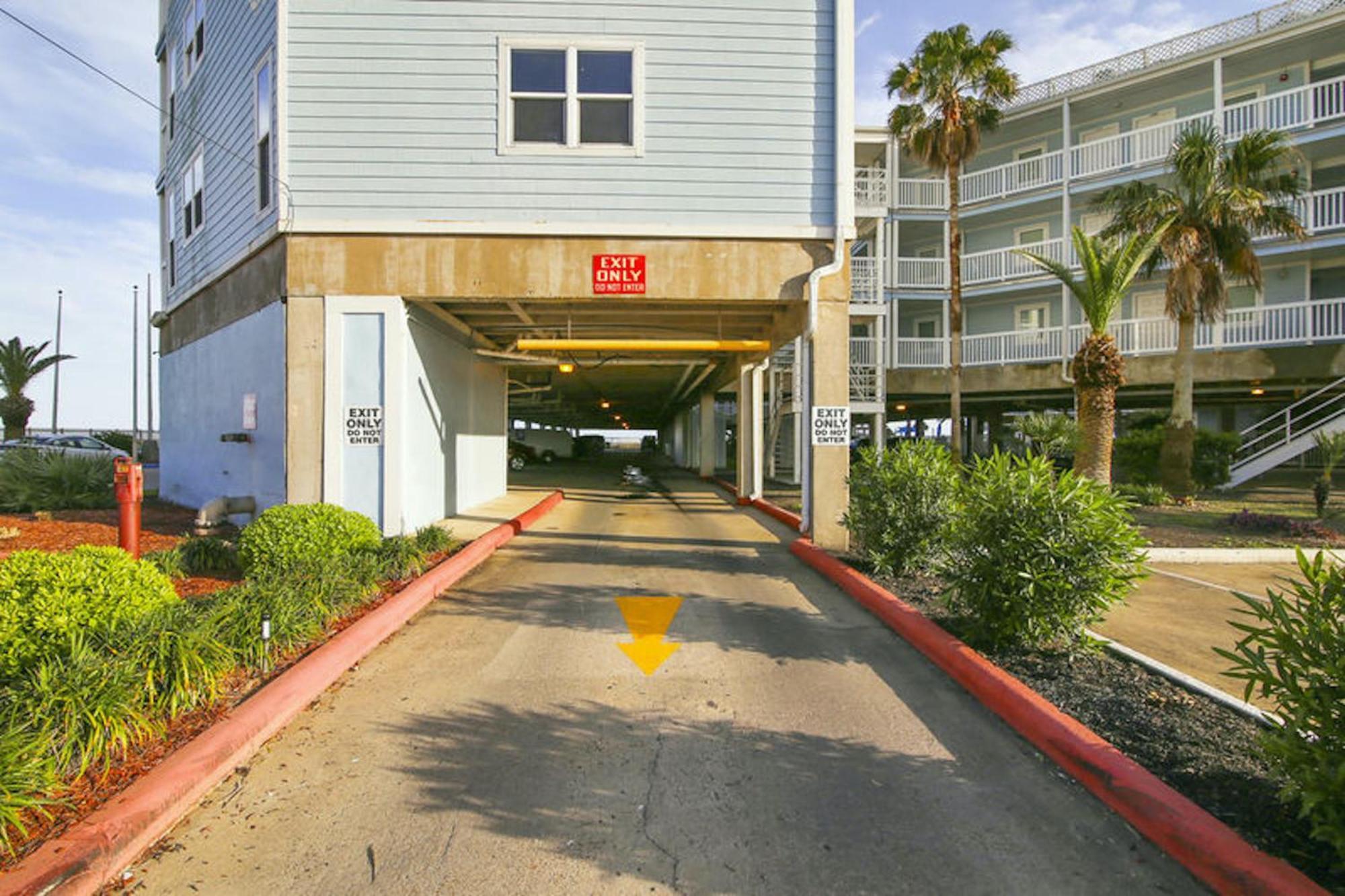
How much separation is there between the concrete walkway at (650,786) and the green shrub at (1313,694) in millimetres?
565

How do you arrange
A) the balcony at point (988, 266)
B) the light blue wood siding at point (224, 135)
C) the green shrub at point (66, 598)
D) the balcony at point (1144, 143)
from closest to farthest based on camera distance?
the green shrub at point (66, 598)
the light blue wood siding at point (224, 135)
the balcony at point (1144, 143)
the balcony at point (988, 266)

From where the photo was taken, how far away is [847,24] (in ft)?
30.2

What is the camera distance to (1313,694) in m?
2.56

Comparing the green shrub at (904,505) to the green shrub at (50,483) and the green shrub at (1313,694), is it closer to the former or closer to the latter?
the green shrub at (1313,694)

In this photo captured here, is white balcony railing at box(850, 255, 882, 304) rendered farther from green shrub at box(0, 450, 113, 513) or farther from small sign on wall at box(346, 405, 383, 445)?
green shrub at box(0, 450, 113, 513)

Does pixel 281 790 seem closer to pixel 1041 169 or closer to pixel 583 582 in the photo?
pixel 583 582

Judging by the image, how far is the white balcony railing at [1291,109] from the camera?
19469 millimetres

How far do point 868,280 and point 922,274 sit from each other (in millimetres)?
3275

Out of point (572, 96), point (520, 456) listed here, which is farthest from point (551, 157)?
point (520, 456)

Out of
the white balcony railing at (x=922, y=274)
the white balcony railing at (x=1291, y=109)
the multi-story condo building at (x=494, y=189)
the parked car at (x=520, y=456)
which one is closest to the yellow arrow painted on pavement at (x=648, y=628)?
the multi-story condo building at (x=494, y=189)

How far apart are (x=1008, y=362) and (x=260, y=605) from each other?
23345 mm

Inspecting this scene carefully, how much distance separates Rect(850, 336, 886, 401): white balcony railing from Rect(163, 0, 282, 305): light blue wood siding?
17528mm

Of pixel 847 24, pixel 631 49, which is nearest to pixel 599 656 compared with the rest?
pixel 631 49

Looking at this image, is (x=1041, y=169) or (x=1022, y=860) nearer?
(x=1022, y=860)
